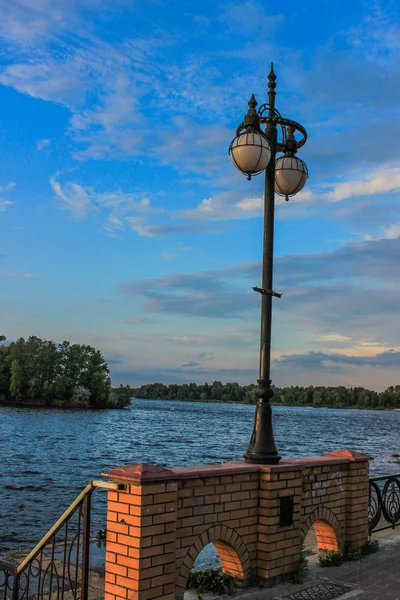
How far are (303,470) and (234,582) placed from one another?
54.4 inches

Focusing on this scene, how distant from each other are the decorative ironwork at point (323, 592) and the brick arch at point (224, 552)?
491 millimetres

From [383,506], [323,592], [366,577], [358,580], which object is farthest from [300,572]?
[383,506]

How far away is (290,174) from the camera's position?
24.1 ft

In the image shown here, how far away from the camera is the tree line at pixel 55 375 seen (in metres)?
106

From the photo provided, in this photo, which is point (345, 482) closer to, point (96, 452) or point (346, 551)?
point (346, 551)

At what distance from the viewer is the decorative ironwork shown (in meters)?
5.49

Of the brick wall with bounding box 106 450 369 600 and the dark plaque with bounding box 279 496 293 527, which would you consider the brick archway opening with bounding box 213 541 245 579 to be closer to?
the brick wall with bounding box 106 450 369 600

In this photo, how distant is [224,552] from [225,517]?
0.54 meters

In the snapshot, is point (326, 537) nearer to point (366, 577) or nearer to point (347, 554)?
point (347, 554)

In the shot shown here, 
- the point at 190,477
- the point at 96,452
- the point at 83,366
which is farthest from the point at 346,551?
the point at 83,366

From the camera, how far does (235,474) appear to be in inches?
220

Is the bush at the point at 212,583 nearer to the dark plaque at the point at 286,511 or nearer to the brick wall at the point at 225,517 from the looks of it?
the brick wall at the point at 225,517

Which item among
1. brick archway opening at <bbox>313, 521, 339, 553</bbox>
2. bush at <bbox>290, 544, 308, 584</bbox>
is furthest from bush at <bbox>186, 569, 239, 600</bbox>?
brick archway opening at <bbox>313, 521, 339, 553</bbox>

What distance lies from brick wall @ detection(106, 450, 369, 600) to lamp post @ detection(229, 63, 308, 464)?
0.40 m
